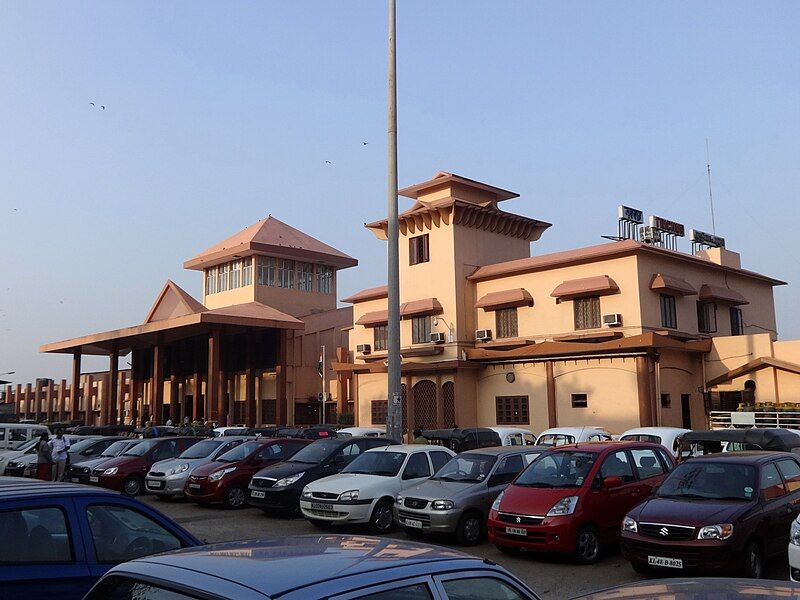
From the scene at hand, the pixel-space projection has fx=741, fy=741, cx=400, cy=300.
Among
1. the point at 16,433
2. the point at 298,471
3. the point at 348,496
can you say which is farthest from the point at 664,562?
the point at 16,433

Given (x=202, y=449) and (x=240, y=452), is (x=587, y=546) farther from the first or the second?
(x=202, y=449)

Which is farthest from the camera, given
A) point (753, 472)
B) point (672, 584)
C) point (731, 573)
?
point (753, 472)

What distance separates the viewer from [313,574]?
9.12ft

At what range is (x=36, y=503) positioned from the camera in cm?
512

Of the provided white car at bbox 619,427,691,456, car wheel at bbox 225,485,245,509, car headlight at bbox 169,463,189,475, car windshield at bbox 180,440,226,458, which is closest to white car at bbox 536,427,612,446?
white car at bbox 619,427,691,456

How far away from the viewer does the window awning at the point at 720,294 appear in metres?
31.9

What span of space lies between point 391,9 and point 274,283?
3375 centimetres

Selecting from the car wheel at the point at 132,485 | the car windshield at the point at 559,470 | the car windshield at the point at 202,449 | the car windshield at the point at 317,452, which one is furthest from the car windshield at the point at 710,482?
the car wheel at the point at 132,485

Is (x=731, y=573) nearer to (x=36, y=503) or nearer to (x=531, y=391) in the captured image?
(x=36, y=503)

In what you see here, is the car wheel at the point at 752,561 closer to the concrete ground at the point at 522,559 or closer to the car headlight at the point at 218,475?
the concrete ground at the point at 522,559

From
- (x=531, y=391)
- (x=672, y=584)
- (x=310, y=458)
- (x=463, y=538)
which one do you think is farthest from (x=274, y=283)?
(x=672, y=584)

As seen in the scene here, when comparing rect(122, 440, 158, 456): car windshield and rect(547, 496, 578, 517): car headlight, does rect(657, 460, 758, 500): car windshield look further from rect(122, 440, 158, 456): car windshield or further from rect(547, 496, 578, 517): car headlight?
rect(122, 440, 158, 456): car windshield

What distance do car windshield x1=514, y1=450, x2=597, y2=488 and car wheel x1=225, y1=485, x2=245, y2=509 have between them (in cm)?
783

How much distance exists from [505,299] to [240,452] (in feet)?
57.7
